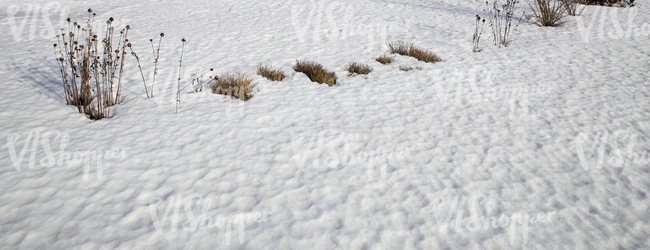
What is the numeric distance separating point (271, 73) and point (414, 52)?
287 centimetres

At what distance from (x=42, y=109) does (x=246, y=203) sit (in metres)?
3.07

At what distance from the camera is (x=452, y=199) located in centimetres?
250

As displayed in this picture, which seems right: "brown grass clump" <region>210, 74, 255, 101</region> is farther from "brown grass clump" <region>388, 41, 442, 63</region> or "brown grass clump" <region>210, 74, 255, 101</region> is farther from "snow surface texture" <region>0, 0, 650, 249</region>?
"brown grass clump" <region>388, 41, 442, 63</region>

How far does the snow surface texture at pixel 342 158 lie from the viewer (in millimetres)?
2184

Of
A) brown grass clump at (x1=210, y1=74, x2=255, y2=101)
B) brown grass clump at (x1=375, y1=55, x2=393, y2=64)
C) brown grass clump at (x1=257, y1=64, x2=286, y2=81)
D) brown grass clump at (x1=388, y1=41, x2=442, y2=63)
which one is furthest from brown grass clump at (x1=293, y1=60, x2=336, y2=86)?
brown grass clump at (x1=388, y1=41, x2=442, y2=63)

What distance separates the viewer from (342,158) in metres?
2.99

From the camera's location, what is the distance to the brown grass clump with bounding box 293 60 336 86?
464 cm

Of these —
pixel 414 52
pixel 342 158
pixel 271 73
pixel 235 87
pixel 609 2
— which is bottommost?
pixel 342 158

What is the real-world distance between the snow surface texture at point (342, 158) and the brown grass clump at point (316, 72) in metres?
0.19

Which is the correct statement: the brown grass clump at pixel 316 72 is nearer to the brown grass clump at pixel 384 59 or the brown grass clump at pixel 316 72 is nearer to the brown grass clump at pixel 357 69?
the brown grass clump at pixel 357 69

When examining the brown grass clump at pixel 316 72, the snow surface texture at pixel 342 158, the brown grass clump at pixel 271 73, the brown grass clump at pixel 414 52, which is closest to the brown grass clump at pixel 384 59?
the snow surface texture at pixel 342 158

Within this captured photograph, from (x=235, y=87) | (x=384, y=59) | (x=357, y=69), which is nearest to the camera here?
(x=235, y=87)

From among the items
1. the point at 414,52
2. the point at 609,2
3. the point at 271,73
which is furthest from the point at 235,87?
the point at 609,2

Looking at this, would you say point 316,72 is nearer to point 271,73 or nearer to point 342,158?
point 271,73
